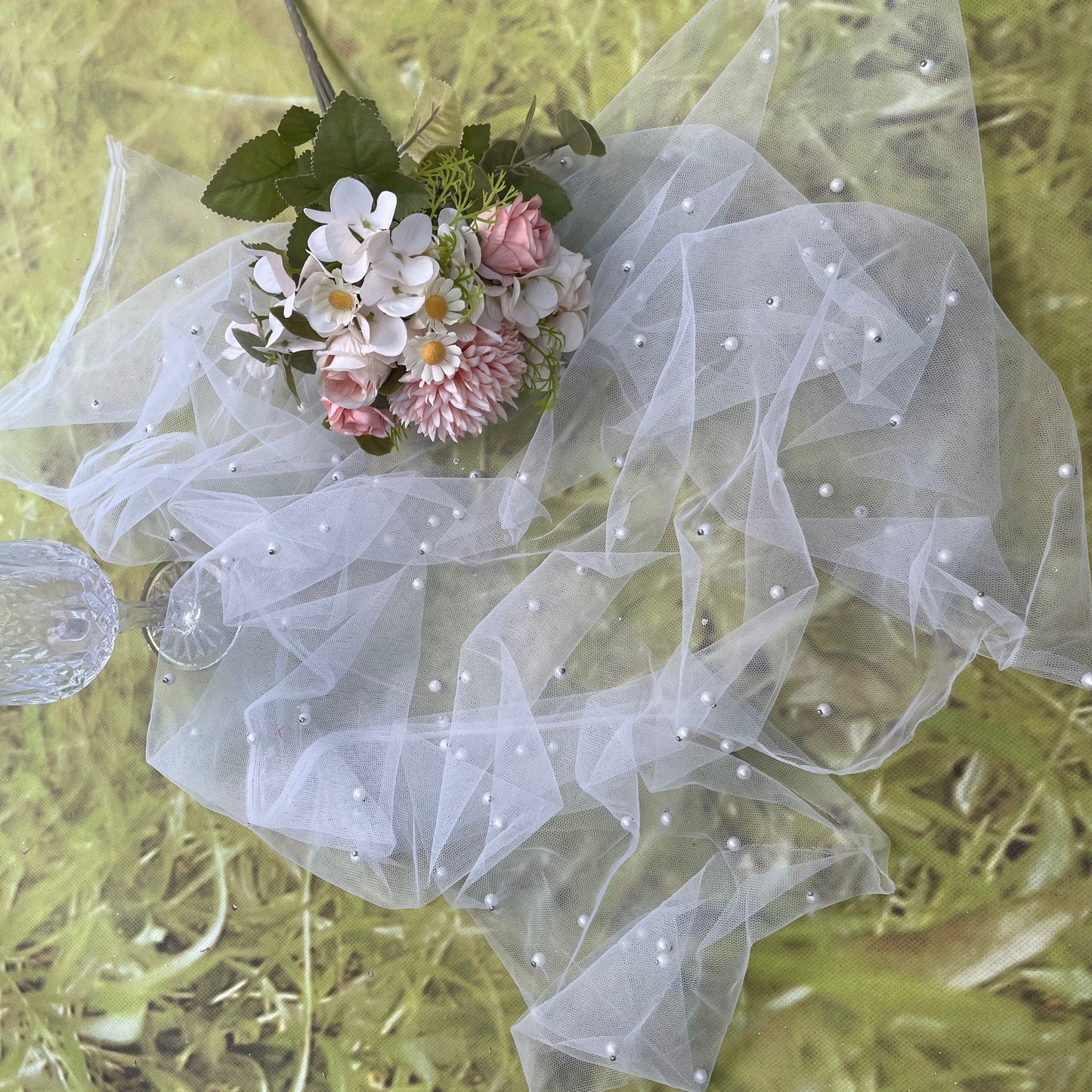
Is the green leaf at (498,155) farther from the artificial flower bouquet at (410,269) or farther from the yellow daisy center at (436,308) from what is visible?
the yellow daisy center at (436,308)

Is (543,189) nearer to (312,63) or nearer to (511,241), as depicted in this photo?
(511,241)

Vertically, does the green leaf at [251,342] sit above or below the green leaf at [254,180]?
below

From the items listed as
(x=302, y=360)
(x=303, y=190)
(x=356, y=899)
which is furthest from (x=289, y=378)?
(x=356, y=899)

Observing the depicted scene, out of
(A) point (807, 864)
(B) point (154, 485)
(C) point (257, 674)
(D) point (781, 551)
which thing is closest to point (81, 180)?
(B) point (154, 485)

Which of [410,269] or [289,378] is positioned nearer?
[410,269]

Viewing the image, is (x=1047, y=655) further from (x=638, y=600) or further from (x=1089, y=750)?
(x=638, y=600)

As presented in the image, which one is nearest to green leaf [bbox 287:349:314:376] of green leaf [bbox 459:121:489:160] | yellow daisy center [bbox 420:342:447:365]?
yellow daisy center [bbox 420:342:447:365]

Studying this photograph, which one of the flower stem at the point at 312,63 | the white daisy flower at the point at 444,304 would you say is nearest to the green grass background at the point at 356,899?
the flower stem at the point at 312,63
